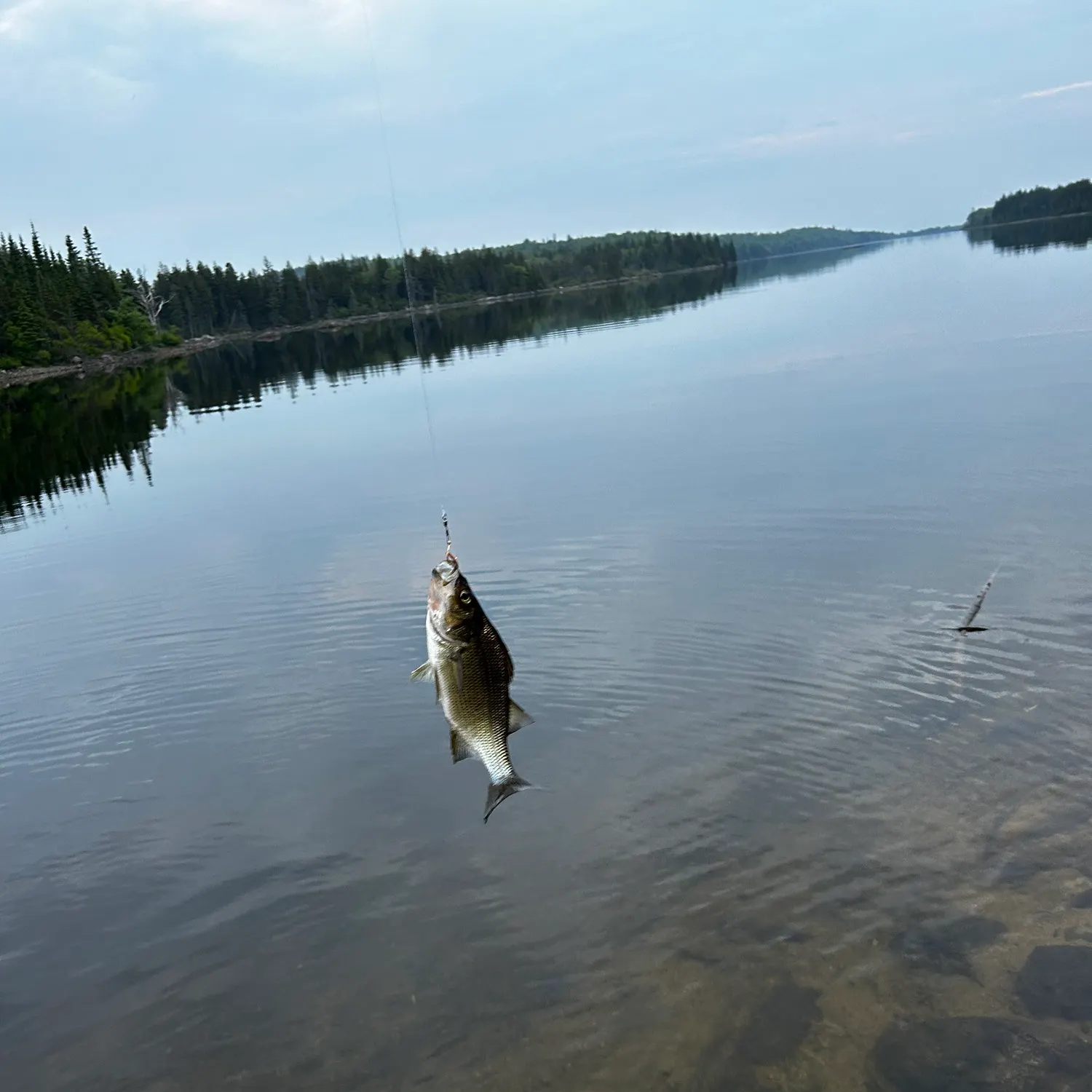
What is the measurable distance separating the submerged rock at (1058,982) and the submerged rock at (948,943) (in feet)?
1.31

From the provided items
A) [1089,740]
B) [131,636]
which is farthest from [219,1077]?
[131,636]

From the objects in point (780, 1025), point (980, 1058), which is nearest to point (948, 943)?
point (980, 1058)

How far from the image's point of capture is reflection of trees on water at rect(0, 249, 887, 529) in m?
A: 45.1

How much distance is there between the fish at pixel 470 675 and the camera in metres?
7.48

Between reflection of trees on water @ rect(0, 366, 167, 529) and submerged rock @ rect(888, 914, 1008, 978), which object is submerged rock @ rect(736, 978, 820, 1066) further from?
reflection of trees on water @ rect(0, 366, 167, 529)

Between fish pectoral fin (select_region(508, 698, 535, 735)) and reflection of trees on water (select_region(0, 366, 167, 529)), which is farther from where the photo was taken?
reflection of trees on water (select_region(0, 366, 167, 529))

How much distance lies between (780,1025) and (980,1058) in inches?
58.0

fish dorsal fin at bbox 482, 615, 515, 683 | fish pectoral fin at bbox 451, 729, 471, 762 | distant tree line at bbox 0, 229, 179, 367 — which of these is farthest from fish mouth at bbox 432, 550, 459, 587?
distant tree line at bbox 0, 229, 179, 367

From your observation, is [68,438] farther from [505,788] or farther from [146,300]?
[146,300]

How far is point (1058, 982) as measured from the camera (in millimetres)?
7750

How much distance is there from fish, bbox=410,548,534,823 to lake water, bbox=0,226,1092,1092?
7.35 ft

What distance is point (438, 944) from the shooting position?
9.26 metres

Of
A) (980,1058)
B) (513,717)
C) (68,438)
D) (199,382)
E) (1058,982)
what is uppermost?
(513,717)

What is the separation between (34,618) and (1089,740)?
68.4 ft
